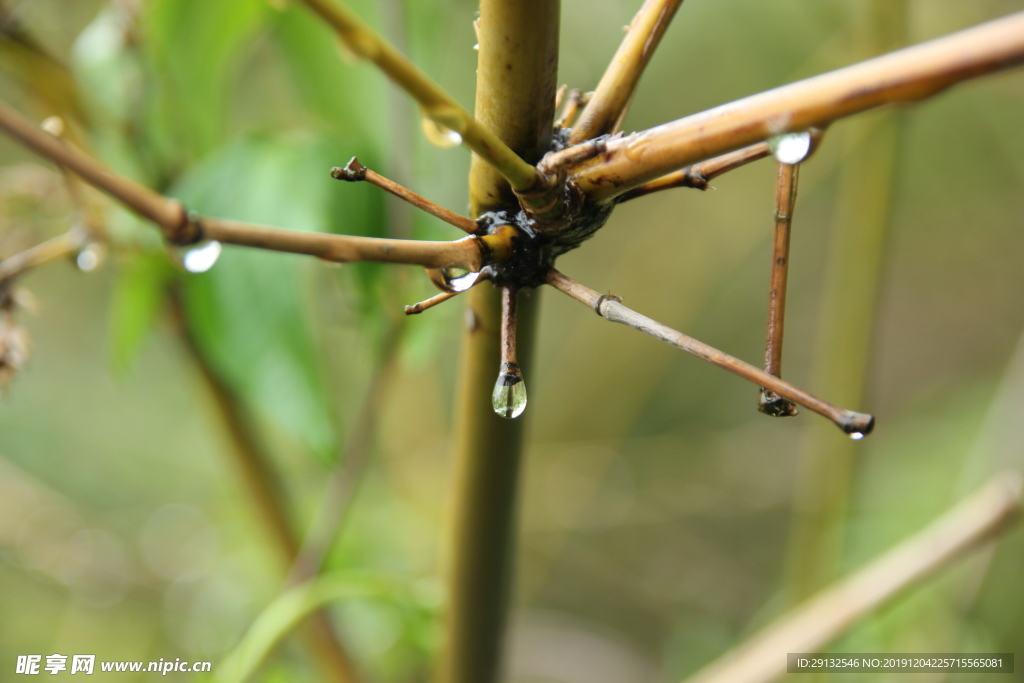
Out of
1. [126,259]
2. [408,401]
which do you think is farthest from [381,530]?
[126,259]

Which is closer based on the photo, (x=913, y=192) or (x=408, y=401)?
(x=408, y=401)

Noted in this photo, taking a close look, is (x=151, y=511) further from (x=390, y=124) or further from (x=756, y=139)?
(x=756, y=139)

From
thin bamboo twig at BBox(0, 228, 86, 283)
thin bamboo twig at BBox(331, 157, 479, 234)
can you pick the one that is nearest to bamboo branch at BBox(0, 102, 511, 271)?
thin bamboo twig at BBox(331, 157, 479, 234)

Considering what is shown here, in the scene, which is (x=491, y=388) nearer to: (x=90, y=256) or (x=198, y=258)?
(x=198, y=258)

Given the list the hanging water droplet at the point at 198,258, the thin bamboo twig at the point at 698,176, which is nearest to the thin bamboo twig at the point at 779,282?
the thin bamboo twig at the point at 698,176

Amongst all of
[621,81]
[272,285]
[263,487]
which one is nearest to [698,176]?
[621,81]

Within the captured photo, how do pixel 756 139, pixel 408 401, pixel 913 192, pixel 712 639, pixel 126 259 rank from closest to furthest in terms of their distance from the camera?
pixel 756 139 < pixel 126 259 < pixel 712 639 < pixel 408 401 < pixel 913 192

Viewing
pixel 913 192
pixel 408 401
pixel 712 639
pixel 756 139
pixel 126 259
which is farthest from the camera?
pixel 913 192
